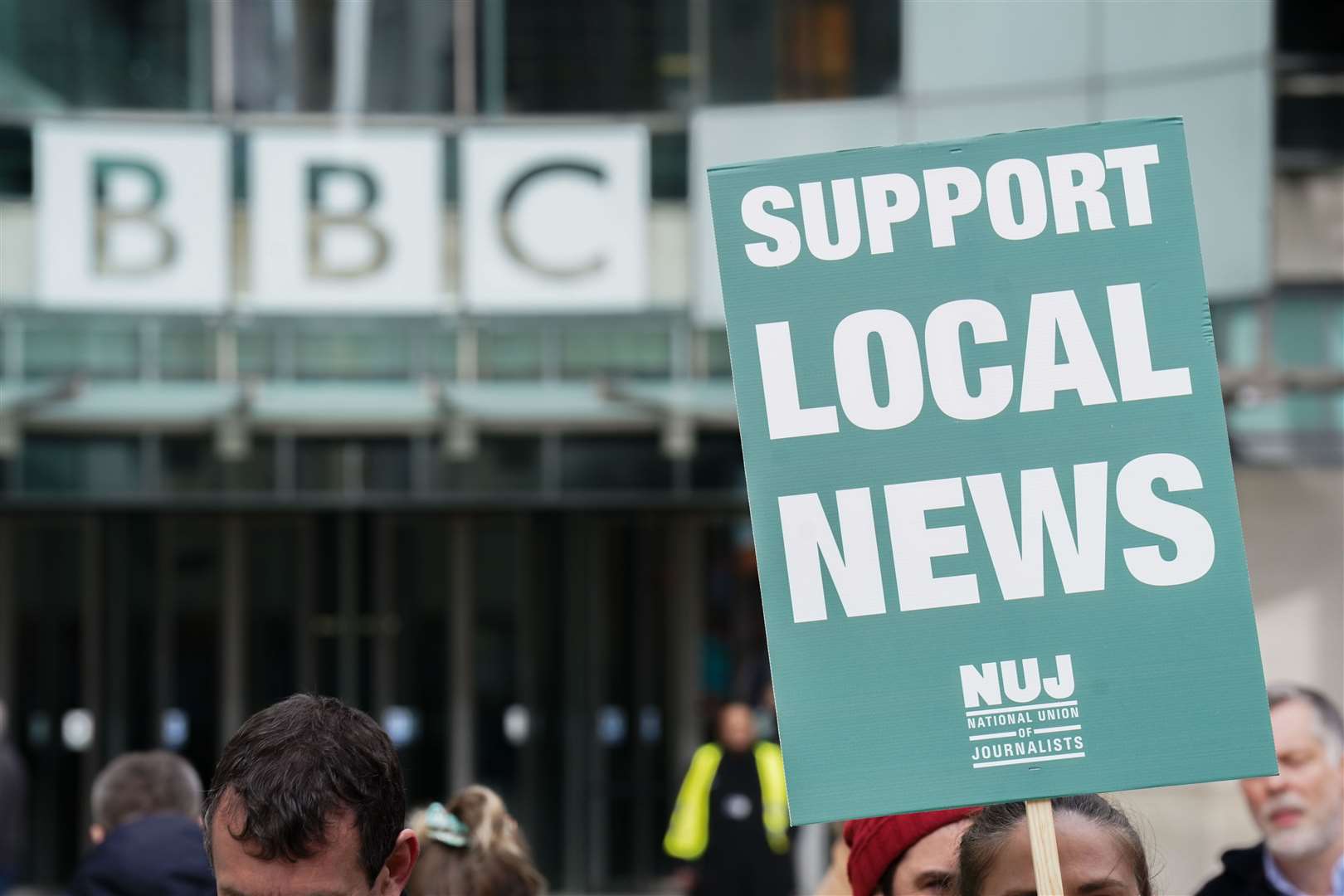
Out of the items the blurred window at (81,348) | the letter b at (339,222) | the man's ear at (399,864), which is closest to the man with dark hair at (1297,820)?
the man's ear at (399,864)

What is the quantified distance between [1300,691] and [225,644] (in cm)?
1123

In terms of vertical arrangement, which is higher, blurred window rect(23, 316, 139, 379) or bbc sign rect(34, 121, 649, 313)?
bbc sign rect(34, 121, 649, 313)

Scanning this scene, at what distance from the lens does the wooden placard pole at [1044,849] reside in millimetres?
2250

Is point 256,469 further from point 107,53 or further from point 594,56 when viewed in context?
point 594,56

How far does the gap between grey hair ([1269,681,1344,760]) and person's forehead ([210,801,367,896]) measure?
295 centimetres

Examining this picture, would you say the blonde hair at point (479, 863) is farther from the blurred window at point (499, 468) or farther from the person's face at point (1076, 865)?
the blurred window at point (499, 468)

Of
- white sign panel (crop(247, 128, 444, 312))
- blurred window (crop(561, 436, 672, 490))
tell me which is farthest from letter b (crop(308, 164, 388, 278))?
blurred window (crop(561, 436, 672, 490))

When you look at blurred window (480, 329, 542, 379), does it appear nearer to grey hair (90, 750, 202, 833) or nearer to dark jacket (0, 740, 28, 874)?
dark jacket (0, 740, 28, 874)

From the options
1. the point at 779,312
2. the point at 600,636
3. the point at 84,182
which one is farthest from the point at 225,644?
the point at 779,312

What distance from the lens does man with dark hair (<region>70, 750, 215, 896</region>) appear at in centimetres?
452

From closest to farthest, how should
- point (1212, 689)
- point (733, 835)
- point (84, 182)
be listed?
point (1212, 689)
point (733, 835)
point (84, 182)

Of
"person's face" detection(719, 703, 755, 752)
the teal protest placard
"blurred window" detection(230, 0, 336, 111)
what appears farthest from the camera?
"blurred window" detection(230, 0, 336, 111)

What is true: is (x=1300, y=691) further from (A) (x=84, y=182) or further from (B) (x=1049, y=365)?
(A) (x=84, y=182)

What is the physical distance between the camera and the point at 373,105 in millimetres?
13625
